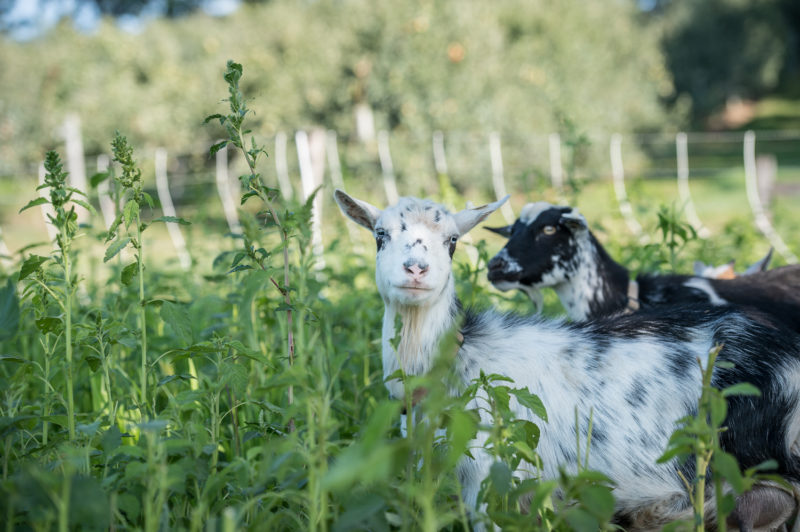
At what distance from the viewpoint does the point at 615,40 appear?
22.8m

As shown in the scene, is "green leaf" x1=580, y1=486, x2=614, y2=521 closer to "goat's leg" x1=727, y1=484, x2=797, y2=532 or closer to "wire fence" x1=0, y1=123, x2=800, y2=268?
"goat's leg" x1=727, y1=484, x2=797, y2=532

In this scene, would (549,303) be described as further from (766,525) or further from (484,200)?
(484,200)

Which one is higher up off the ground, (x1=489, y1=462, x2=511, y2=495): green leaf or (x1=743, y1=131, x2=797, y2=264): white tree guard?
(x1=743, y1=131, x2=797, y2=264): white tree guard

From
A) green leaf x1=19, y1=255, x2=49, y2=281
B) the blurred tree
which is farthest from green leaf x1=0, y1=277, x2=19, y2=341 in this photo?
the blurred tree

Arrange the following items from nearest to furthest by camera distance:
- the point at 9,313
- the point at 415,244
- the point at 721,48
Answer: the point at 415,244 → the point at 9,313 → the point at 721,48

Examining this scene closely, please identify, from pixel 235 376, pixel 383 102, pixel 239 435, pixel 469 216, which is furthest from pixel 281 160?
pixel 235 376

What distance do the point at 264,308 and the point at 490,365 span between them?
5.81ft

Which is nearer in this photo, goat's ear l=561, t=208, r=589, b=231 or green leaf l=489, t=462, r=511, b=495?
green leaf l=489, t=462, r=511, b=495

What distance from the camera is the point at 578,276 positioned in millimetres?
4328

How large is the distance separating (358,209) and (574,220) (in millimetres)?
1578

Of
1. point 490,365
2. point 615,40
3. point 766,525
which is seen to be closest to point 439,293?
point 490,365

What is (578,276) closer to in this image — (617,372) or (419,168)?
(617,372)

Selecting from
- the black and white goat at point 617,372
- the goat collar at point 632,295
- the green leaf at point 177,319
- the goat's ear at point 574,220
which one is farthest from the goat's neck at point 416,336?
the goat collar at point 632,295

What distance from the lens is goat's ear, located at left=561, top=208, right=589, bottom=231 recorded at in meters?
4.21
